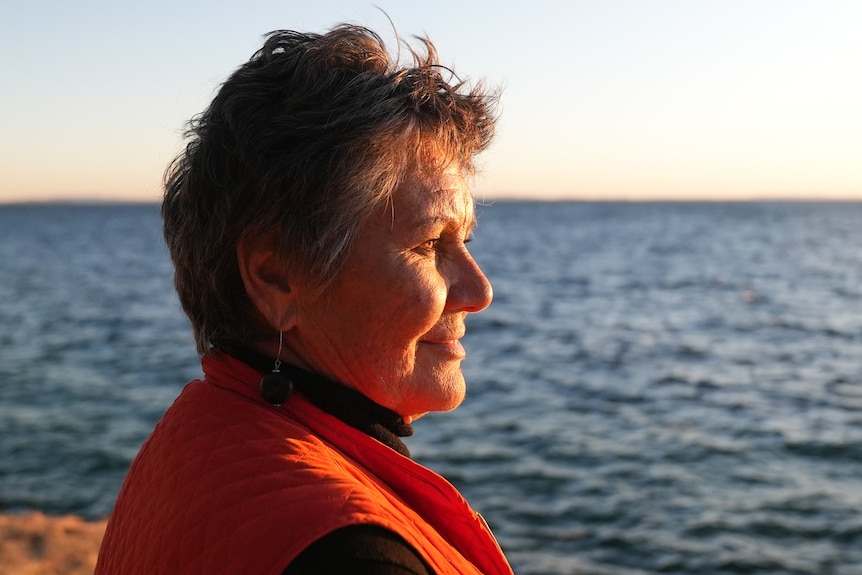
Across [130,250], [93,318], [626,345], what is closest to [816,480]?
[626,345]

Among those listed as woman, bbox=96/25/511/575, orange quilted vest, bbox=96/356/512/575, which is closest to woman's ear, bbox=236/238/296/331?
woman, bbox=96/25/511/575

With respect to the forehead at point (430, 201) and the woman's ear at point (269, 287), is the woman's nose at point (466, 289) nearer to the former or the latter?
the forehead at point (430, 201)

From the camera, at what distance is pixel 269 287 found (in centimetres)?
177

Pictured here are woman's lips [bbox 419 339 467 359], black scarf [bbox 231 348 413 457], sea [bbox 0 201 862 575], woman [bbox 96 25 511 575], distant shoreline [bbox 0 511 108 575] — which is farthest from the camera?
sea [bbox 0 201 862 575]

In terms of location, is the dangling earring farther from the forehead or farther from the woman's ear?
the forehead

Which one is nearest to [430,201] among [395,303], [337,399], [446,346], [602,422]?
[395,303]

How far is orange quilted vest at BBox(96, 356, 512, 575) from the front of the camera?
130 centimetres

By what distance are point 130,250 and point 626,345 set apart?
44.6m

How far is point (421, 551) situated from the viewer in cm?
138

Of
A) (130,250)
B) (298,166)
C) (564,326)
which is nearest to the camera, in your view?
(298,166)

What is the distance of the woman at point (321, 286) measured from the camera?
1548 mm

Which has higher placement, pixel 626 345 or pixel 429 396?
pixel 429 396

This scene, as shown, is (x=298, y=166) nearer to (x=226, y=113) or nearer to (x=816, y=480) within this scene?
(x=226, y=113)

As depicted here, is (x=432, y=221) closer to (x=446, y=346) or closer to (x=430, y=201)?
Answer: (x=430, y=201)
